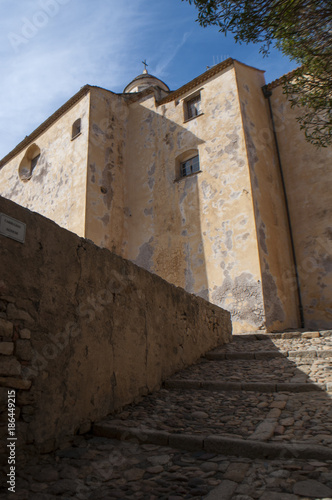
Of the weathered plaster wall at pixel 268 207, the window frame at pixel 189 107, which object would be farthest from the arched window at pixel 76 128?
the weathered plaster wall at pixel 268 207

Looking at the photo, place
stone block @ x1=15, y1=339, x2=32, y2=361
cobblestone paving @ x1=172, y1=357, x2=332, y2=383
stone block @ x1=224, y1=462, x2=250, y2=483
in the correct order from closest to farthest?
stone block @ x1=224, y1=462, x2=250, y2=483 → stone block @ x1=15, y1=339, x2=32, y2=361 → cobblestone paving @ x1=172, y1=357, x2=332, y2=383

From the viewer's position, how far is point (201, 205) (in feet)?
34.5

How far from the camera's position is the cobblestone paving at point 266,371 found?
423cm

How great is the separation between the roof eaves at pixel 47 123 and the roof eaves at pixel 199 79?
286 centimetres

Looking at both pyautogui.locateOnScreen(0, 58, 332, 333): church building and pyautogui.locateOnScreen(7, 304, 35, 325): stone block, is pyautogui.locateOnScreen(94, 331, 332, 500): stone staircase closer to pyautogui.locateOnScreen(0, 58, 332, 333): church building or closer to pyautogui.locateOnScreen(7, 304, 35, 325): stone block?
pyautogui.locateOnScreen(7, 304, 35, 325): stone block

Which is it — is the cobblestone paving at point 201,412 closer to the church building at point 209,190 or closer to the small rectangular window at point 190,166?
the church building at point 209,190

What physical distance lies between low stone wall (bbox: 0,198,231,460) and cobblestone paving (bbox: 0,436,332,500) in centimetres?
26

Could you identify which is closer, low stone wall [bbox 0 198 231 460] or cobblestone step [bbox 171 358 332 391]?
low stone wall [bbox 0 198 231 460]

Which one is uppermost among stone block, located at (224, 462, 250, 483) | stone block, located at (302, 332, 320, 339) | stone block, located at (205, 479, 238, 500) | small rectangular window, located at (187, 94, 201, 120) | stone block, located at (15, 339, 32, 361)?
small rectangular window, located at (187, 94, 201, 120)

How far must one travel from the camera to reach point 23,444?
2373 mm

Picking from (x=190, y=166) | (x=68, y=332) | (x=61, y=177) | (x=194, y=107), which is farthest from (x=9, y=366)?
(x=194, y=107)

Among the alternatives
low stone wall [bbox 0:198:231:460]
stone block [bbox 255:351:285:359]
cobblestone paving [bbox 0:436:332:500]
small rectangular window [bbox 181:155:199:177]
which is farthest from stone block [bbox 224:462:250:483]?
small rectangular window [bbox 181:155:199:177]

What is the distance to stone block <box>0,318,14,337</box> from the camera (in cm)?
242

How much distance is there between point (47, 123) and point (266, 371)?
1322cm
